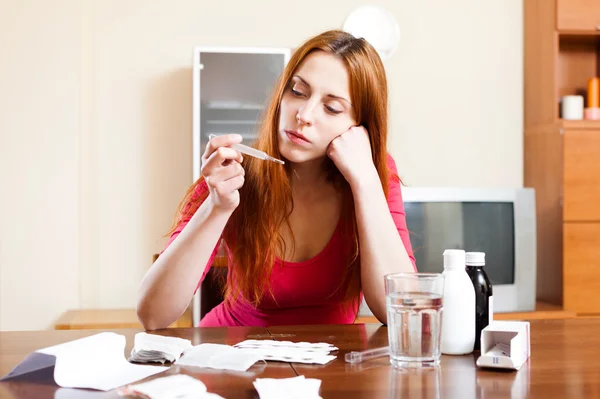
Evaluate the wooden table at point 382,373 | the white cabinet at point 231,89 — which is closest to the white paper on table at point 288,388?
the wooden table at point 382,373

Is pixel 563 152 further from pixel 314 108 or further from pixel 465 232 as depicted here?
pixel 314 108

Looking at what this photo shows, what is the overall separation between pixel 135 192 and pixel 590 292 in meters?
2.15

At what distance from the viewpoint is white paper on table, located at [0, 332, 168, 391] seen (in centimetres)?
96

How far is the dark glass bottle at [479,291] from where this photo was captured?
121 centimetres

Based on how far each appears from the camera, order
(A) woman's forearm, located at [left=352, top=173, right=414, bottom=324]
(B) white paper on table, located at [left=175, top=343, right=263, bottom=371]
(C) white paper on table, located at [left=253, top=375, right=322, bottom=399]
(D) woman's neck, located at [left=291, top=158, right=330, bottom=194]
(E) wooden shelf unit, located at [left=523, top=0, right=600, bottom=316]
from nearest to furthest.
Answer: (C) white paper on table, located at [left=253, top=375, right=322, bottom=399]
(B) white paper on table, located at [left=175, top=343, right=263, bottom=371]
(A) woman's forearm, located at [left=352, top=173, right=414, bottom=324]
(D) woman's neck, located at [left=291, top=158, right=330, bottom=194]
(E) wooden shelf unit, located at [left=523, top=0, right=600, bottom=316]

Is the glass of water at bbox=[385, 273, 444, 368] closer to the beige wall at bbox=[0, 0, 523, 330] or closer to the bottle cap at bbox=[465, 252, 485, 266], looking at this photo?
the bottle cap at bbox=[465, 252, 485, 266]

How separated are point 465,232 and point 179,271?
6.81 ft

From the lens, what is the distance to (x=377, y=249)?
1.56 m

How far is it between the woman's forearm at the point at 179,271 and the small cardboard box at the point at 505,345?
0.55 meters

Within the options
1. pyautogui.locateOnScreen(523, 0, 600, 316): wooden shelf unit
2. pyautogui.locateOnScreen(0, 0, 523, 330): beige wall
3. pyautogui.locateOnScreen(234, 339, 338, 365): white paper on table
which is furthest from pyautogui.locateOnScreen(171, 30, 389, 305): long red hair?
pyautogui.locateOnScreen(523, 0, 600, 316): wooden shelf unit

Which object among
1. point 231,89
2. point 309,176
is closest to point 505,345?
point 309,176

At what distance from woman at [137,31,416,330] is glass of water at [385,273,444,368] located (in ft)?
1.52

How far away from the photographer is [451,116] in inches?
148

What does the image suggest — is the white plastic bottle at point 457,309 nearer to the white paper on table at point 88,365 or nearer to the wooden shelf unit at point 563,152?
the white paper on table at point 88,365
